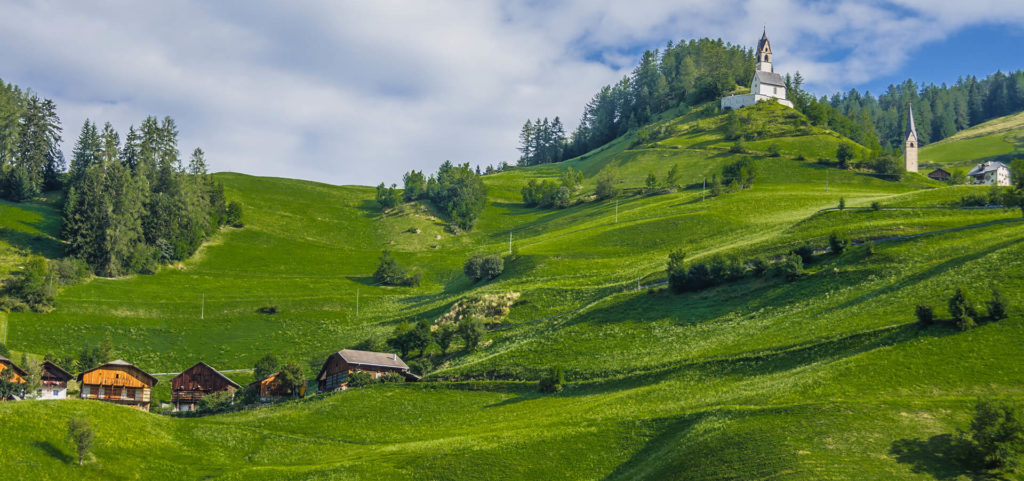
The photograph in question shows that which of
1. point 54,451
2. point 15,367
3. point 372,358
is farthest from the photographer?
point 372,358

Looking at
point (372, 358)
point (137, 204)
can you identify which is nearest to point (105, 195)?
point (137, 204)

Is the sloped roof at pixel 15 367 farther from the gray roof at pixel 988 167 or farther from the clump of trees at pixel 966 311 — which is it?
the gray roof at pixel 988 167

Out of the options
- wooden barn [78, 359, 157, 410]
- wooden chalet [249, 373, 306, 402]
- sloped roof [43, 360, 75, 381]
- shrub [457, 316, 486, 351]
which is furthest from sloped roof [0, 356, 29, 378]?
shrub [457, 316, 486, 351]

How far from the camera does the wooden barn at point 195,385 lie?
98.2 metres

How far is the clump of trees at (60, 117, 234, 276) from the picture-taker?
14100 centimetres

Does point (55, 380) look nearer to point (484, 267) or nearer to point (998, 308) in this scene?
point (484, 267)

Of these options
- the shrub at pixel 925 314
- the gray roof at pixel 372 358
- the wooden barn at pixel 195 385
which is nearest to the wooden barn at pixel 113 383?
the wooden barn at pixel 195 385

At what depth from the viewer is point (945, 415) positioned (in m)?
47.7

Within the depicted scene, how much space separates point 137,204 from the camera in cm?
14912

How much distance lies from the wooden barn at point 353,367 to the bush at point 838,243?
52504 millimetres

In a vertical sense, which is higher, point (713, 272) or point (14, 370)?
point (713, 272)

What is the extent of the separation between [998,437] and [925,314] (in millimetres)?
23518

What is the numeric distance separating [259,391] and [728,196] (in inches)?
4180

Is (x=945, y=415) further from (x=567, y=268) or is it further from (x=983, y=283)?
(x=567, y=268)
